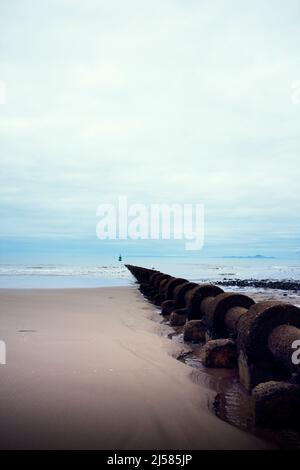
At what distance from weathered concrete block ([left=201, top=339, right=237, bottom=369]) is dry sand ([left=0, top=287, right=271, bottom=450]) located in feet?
0.85

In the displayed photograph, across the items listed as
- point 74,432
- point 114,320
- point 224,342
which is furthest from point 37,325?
point 74,432

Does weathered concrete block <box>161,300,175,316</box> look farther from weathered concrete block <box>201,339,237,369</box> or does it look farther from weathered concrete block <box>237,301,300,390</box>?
weathered concrete block <box>237,301,300,390</box>

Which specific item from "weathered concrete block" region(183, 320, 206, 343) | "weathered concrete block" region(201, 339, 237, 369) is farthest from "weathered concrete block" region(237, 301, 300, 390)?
"weathered concrete block" region(183, 320, 206, 343)

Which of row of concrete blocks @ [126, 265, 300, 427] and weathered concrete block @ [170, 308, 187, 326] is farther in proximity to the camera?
weathered concrete block @ [170, 308, 187, 326]

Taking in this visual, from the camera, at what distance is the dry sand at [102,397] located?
2.27 meters

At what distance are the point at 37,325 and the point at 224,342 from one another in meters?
3.28

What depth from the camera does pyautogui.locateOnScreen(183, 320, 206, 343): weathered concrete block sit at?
16.5 feet

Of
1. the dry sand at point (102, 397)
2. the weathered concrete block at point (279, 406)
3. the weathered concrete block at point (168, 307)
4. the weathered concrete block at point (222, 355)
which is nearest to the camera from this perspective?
the dry sand at point (102, 397)

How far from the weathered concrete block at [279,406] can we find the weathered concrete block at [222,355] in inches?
48.3

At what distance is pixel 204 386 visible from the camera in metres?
3.34

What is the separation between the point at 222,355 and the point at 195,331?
1.35 m

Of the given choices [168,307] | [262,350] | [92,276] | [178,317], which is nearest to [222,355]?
[262,350]

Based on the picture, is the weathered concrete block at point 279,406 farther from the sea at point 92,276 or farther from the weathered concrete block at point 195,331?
the sea at point 92,276

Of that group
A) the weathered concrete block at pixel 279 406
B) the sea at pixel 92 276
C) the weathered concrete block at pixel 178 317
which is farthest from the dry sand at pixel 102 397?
the sea at pixel 92 276
